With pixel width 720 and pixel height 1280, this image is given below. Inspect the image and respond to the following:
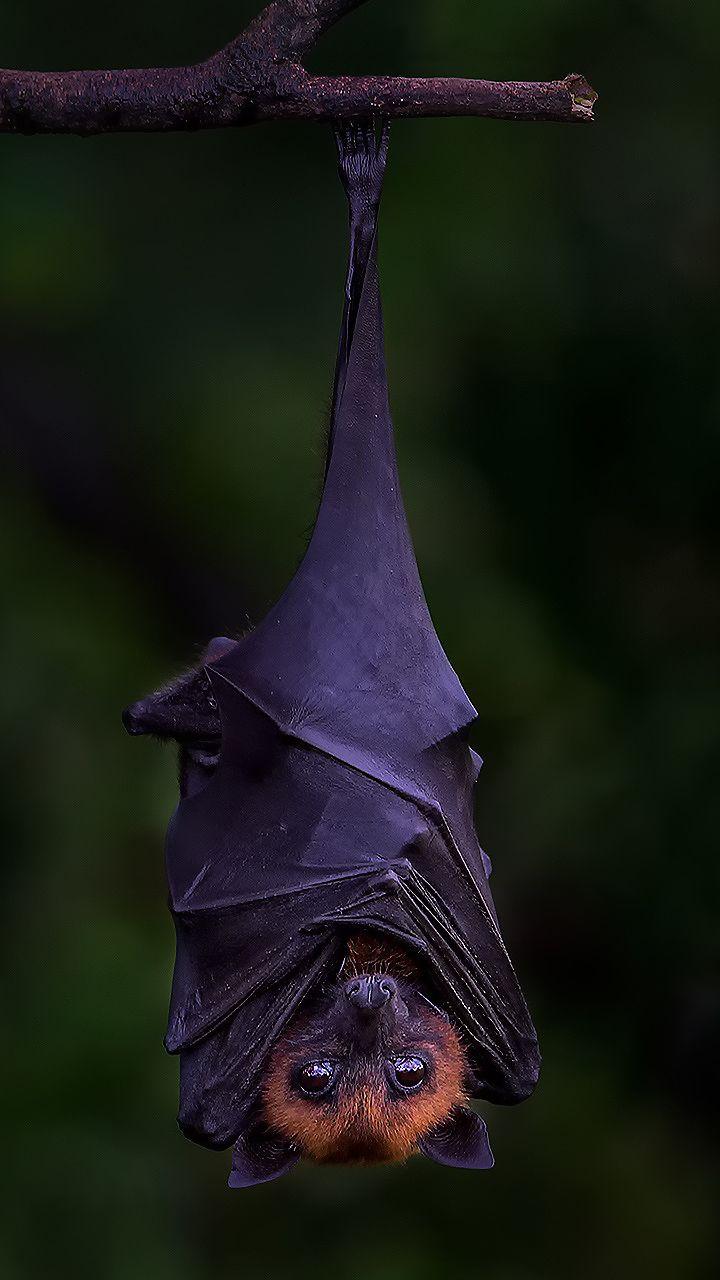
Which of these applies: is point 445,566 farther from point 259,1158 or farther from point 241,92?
point 241,92

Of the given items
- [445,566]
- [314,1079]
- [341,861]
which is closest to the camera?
[341,861]

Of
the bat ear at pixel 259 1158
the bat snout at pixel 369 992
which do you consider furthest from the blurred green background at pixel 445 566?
the bat snout at pixel 369 992

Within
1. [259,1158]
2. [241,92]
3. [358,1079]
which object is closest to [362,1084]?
[358,1079]

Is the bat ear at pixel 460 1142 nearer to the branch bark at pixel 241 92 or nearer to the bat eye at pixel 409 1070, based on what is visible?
the bat eye at pixel 409 1070

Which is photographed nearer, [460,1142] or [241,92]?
[241,92]

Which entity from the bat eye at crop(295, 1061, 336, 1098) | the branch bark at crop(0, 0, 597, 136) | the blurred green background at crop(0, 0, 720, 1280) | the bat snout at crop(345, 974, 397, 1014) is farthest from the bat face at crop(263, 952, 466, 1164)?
the branch bark at crop(0, 0, 597, 136)

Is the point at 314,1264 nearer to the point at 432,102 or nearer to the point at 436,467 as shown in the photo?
the point at 436,467
